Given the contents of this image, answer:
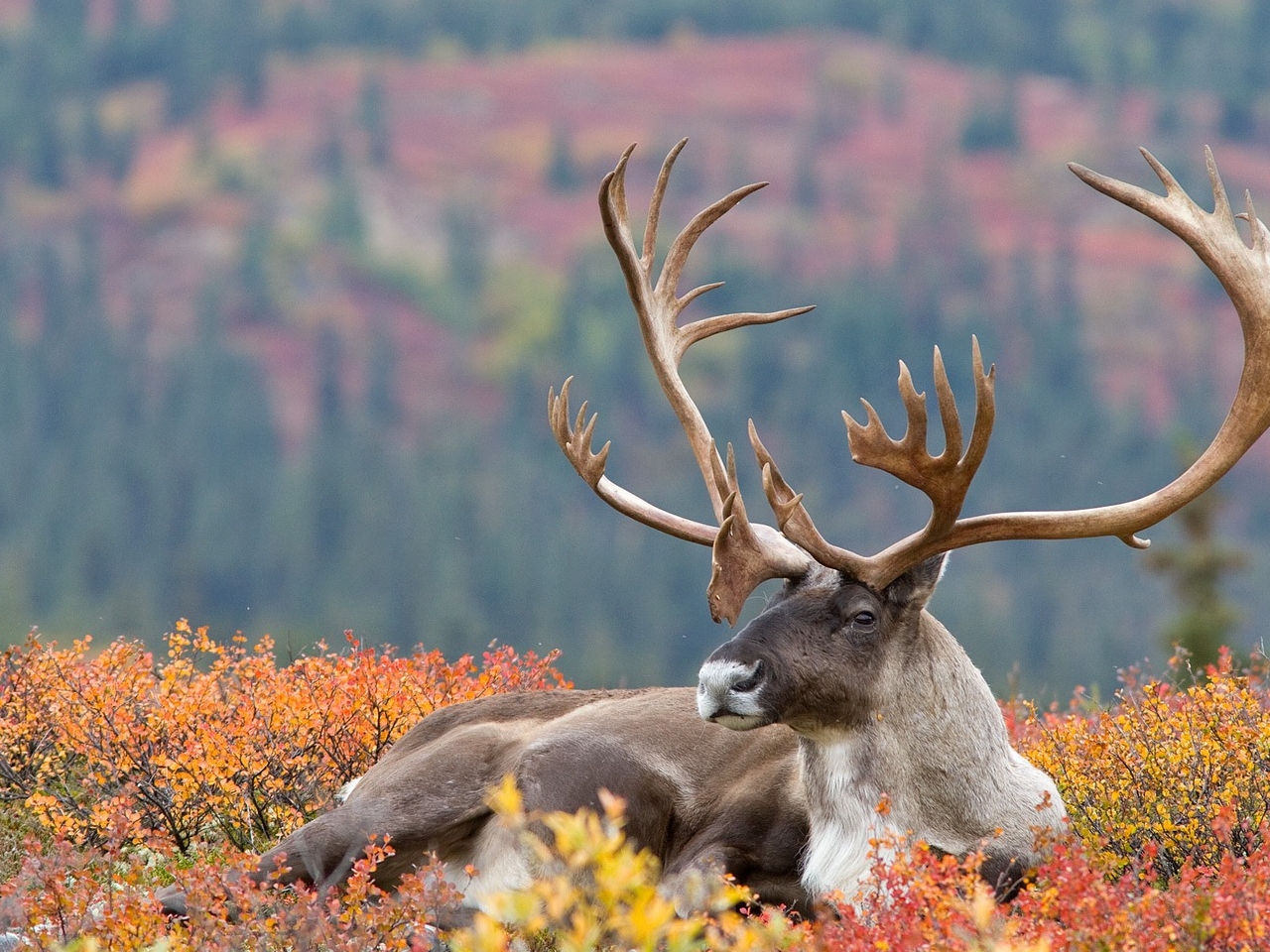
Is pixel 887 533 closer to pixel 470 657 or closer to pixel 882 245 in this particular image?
pixel 882 245

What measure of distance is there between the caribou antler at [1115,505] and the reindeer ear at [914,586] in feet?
0.19

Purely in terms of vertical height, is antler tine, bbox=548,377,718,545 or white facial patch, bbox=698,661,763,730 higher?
antler tine, bbox=548,377,718,545

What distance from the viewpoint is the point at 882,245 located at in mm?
176375

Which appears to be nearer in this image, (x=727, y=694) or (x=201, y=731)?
(x=727, y=694)

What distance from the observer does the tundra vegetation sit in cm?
497

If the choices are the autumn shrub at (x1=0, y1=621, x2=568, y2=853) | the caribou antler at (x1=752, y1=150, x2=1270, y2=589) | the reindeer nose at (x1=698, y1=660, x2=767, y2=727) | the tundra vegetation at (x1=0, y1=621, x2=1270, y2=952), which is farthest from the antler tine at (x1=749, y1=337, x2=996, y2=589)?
the autumn shrub at (x1=0, y1=621, x2=568, y2=853)

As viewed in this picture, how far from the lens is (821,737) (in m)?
6.87

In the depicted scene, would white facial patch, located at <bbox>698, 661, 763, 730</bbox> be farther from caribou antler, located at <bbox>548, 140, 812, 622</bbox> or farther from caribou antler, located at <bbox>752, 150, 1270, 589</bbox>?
caribou antler, located at <bbox>752, 150, 1270, 589</bbox>

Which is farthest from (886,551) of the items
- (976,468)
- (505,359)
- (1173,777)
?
(505,359)

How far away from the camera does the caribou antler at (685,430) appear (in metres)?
6.73

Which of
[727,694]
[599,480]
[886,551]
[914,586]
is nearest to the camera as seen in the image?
[727,694]

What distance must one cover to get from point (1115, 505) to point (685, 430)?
2.06 meters

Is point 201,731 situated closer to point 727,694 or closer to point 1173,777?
point 727,694

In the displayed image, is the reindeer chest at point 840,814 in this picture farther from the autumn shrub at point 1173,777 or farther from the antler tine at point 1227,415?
the autumn shrub at point 1173,777
